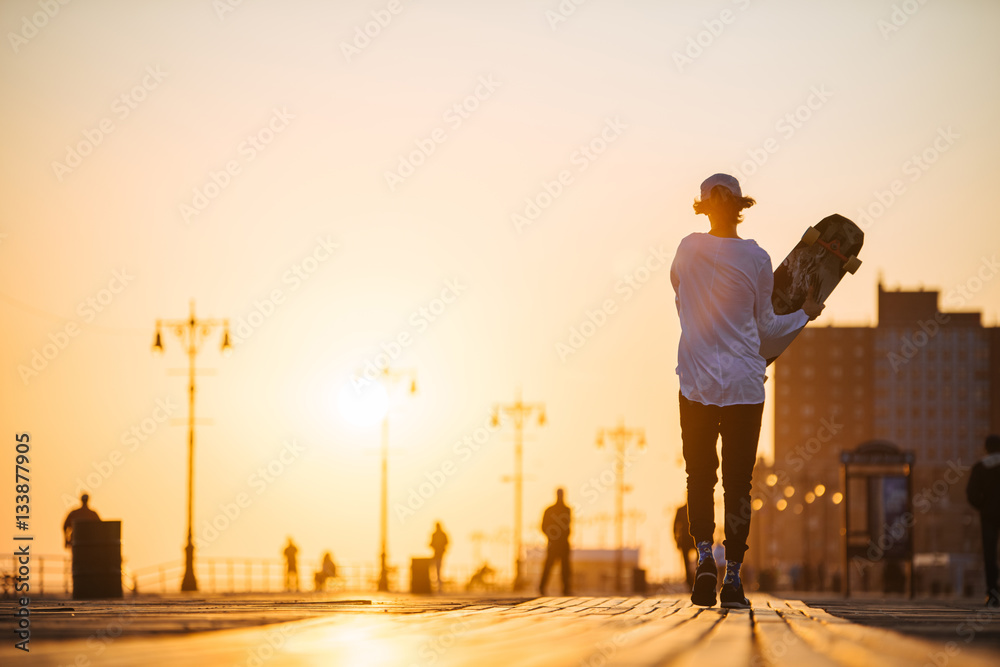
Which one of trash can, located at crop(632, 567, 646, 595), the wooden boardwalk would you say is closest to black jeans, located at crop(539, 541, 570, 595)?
trash can, located at crop(632, 567, 646, 595)

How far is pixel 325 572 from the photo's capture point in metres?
54.1

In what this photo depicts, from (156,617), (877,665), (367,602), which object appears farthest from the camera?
(367,602)

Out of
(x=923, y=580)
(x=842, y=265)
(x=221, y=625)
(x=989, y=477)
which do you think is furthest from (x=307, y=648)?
(x=923, y=580)

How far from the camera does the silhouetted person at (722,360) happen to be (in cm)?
886

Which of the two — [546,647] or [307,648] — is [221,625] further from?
[546,647]

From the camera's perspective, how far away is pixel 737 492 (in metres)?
8.88

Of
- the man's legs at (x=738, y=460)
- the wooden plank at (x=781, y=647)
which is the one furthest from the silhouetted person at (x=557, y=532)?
the wooden plank at (x=781, y=647)

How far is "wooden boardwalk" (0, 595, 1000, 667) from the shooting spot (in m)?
4.55

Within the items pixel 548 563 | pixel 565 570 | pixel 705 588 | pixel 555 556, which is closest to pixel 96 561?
pixel 705 588

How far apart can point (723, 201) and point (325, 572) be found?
153 feet

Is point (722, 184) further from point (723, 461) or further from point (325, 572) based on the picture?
point (325, 572)

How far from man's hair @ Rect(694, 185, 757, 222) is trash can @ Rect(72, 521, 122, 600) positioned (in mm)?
9046

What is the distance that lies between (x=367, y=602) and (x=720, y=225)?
10.5ft

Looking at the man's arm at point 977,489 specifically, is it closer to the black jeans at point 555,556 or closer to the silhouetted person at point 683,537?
the black jeans at point 555,556
